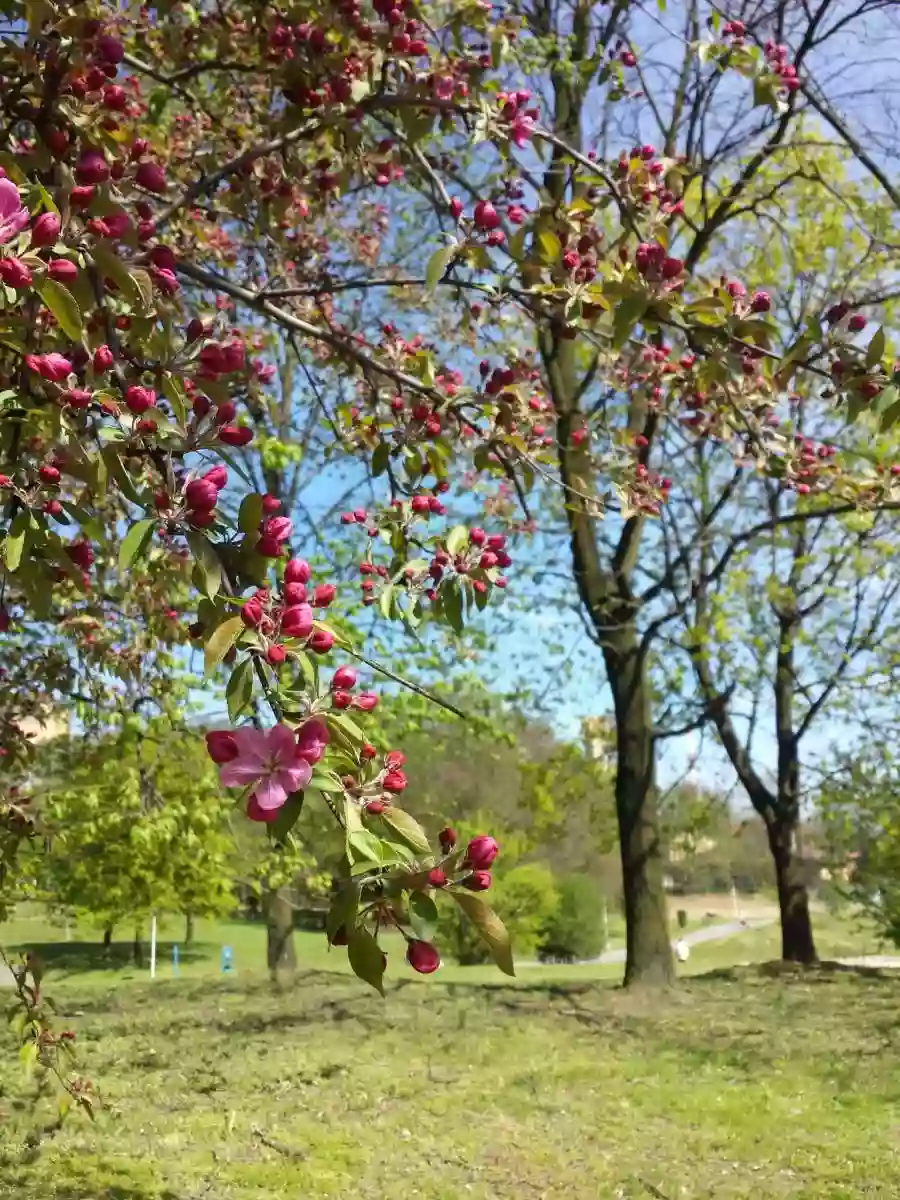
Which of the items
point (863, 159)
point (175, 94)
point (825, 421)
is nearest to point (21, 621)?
point (175, 94)

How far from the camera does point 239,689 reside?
1.06m

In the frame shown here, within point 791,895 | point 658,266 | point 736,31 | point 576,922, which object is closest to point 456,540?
point 658,266

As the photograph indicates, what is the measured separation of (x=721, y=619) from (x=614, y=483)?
6.79m

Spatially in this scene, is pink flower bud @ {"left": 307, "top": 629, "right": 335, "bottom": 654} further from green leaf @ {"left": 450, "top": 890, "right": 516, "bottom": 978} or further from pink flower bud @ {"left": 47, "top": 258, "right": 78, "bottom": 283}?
pink flower bud @ {"left": 47, "top": 258, "right": 78, "bottom": 283}

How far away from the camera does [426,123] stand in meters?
2.54

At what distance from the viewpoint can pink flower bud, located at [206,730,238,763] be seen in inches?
40.6

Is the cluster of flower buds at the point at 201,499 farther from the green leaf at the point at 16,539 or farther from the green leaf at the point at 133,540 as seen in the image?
the green leaf at the point at 16,539

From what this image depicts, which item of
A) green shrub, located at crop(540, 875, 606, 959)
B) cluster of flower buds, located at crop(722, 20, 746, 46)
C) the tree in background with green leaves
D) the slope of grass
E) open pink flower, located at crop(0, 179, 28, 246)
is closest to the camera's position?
open pink flower, located at crop(0, 179, 28, 246)

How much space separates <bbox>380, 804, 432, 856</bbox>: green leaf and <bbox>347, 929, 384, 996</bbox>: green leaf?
0.34ft

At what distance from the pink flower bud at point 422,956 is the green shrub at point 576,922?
16976 millimetres

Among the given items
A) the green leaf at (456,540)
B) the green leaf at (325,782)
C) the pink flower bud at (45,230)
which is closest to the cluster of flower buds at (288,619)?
the green leaf at (325,782)

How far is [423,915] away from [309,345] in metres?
3.75

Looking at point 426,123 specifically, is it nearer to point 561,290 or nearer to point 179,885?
point 561,290

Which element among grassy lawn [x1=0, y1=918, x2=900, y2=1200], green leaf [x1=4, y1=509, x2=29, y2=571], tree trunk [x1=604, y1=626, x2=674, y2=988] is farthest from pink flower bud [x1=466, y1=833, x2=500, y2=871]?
tree trunk [x1=604, y1=626, x2=674, y2=988]
